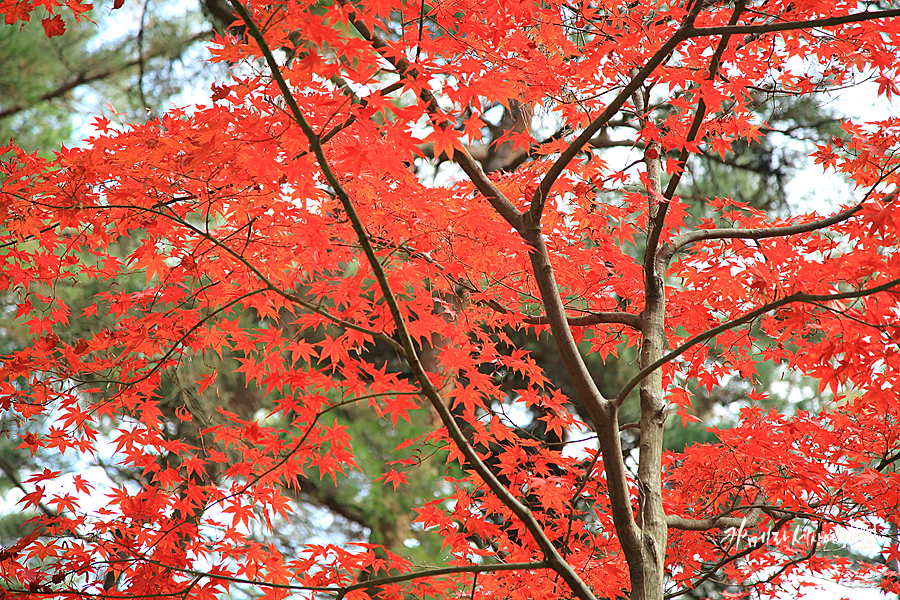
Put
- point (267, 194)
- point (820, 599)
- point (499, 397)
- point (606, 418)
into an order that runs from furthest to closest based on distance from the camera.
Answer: point (820, 599) < point (499, 397) < point (606, 418) < point (267, 194)

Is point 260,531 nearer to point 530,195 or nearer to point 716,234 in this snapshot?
point 530,195

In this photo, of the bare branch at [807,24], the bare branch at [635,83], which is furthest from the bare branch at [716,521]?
the bare branch at [807,24]

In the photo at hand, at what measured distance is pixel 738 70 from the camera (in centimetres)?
296

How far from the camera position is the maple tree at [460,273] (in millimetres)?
2020

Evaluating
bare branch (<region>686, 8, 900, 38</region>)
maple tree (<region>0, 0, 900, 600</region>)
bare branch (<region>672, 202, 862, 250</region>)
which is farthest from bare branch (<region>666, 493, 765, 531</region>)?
bare branch (<region>686, 8, 900, 38</region>)

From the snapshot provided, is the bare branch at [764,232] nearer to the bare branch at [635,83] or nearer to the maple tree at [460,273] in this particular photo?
the maple tree at [460,273]

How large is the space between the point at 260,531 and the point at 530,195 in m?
3.70

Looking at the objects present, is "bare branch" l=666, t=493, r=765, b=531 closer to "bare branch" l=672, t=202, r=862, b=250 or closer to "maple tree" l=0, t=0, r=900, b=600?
"maple tree" l=0, t=0, r=900, b=600

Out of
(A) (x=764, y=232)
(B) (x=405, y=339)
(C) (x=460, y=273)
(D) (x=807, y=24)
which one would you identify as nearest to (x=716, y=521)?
(A) (x=764, y=232)

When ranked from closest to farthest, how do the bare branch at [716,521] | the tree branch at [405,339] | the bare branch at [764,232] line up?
the tree branch at [405,339]
the bare branch at [764,232]
the bare branch at [716,521]

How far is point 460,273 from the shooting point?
9.08ft

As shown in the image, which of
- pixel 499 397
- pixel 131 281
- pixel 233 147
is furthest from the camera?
pixel 131 281

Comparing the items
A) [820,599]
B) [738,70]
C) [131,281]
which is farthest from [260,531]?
[738,70]

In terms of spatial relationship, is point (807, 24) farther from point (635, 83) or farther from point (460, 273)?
point (460, 273)
